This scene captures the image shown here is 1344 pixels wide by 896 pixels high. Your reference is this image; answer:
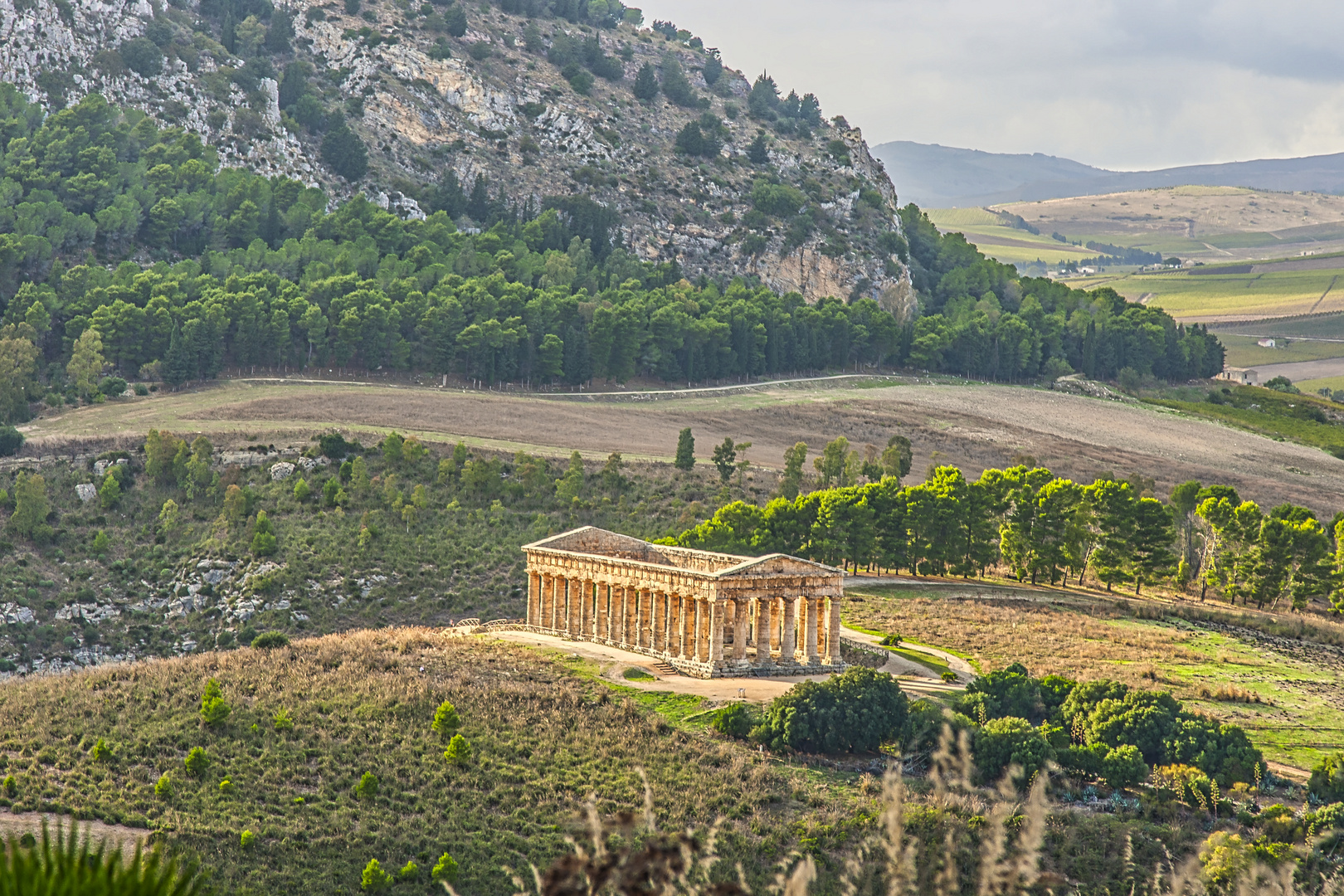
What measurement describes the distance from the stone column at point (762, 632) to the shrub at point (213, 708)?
26.3m

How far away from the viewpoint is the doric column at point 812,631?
3046 inches

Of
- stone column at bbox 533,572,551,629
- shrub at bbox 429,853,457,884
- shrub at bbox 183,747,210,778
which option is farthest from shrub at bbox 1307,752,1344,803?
shrub at bbox 183,747,210,778

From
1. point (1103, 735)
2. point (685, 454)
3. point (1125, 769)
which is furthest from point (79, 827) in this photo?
point (685, 454)

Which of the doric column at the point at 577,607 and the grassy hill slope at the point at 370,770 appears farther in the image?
the doric column at the point at 577,607

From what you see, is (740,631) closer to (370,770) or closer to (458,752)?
(458,752)

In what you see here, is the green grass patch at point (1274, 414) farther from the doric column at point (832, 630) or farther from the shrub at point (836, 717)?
the shrub at point (836, 717)

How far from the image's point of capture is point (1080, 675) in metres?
79.4

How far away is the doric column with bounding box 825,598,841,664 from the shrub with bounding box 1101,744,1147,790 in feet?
56.4

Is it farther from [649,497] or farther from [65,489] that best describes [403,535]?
[65,489]

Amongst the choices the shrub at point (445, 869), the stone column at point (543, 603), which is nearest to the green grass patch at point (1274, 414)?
the stone column at point (543, 603)

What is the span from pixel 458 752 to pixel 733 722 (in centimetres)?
1241

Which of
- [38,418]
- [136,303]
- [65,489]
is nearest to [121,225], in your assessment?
[136,303]

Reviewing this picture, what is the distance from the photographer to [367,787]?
196ft

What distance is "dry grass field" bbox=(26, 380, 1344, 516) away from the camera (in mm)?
135625
